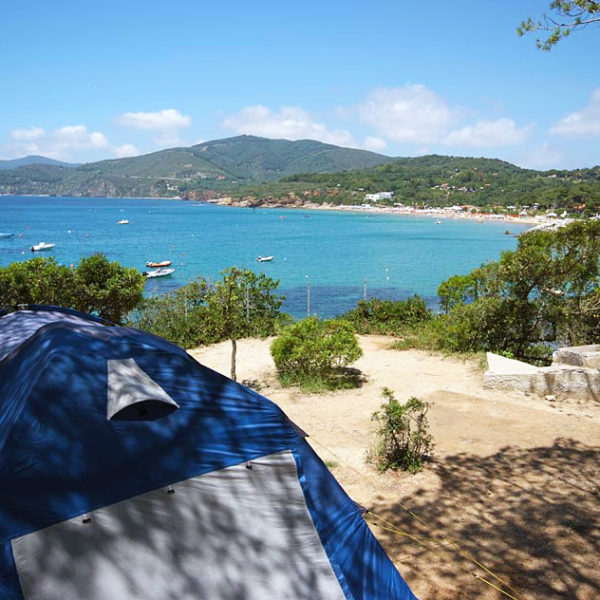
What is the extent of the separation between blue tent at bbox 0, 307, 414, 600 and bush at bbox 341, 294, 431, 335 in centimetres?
1246

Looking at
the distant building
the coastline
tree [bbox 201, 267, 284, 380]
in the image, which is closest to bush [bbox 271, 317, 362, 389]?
tree [bbox 201, 267, 284, 380]

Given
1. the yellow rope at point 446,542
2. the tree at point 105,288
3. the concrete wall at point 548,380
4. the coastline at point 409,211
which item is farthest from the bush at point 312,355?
the coastline at point 409,211

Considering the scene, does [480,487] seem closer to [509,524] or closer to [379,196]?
[509,524]

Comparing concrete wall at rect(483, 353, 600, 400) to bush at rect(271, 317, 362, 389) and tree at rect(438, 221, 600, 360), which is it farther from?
tree at rect(438, 221, 600, 360)

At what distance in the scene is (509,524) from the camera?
16.5ft

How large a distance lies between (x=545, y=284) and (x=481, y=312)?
1.63m

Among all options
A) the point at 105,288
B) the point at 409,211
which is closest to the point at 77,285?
the point at 105,288

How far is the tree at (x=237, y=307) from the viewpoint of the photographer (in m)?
9.75

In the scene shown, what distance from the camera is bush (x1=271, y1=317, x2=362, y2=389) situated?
408 inches

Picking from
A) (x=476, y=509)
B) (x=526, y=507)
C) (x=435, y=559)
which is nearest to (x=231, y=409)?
(x=435, y=559)

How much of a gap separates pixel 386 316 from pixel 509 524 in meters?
11.8

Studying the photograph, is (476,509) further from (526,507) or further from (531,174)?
(531,174)

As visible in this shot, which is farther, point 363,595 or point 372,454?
point 372,454

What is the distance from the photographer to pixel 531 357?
12.6 m
